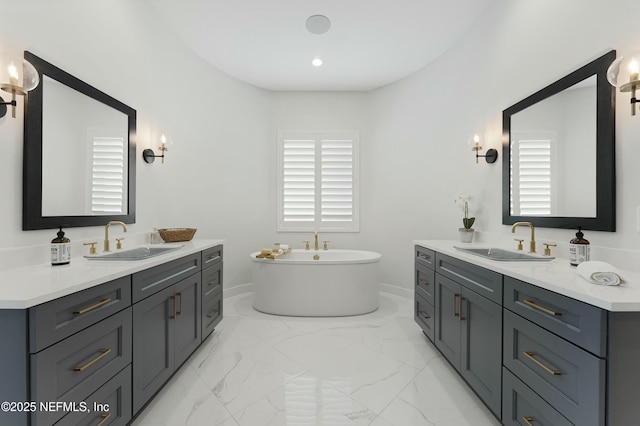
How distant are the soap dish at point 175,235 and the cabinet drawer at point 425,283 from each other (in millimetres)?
2133

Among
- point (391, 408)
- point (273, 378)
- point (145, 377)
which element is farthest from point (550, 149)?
point (145, 377)

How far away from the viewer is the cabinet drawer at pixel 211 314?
8.14ft

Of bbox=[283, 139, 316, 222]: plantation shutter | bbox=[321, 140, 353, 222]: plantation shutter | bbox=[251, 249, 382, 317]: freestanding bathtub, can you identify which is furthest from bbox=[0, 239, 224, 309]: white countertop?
bbox=[321, 140, 353, 222]: plantation shutter

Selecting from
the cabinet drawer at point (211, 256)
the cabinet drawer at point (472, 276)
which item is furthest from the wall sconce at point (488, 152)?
the cabinet drawer at point (211, 256)

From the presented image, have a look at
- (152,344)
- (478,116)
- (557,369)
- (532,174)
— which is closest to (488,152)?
(478,116)

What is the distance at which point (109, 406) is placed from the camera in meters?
1.37

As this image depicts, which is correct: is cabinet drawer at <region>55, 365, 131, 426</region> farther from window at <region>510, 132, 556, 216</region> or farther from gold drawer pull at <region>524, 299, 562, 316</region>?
window at <region>510, 132, 556, 216</region>

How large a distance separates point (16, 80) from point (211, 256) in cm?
166

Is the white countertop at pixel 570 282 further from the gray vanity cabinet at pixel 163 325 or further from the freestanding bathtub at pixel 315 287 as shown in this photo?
the gray vanity cabinet at pixel 163 325

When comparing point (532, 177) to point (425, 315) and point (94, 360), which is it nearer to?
point (425, 315)

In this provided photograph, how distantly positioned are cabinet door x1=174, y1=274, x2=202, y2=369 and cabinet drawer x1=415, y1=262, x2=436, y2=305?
1871 mm

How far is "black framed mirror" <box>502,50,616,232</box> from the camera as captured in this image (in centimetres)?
156

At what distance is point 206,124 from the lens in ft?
11.9

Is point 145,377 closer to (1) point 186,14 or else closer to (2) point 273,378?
(2) point 273,378
